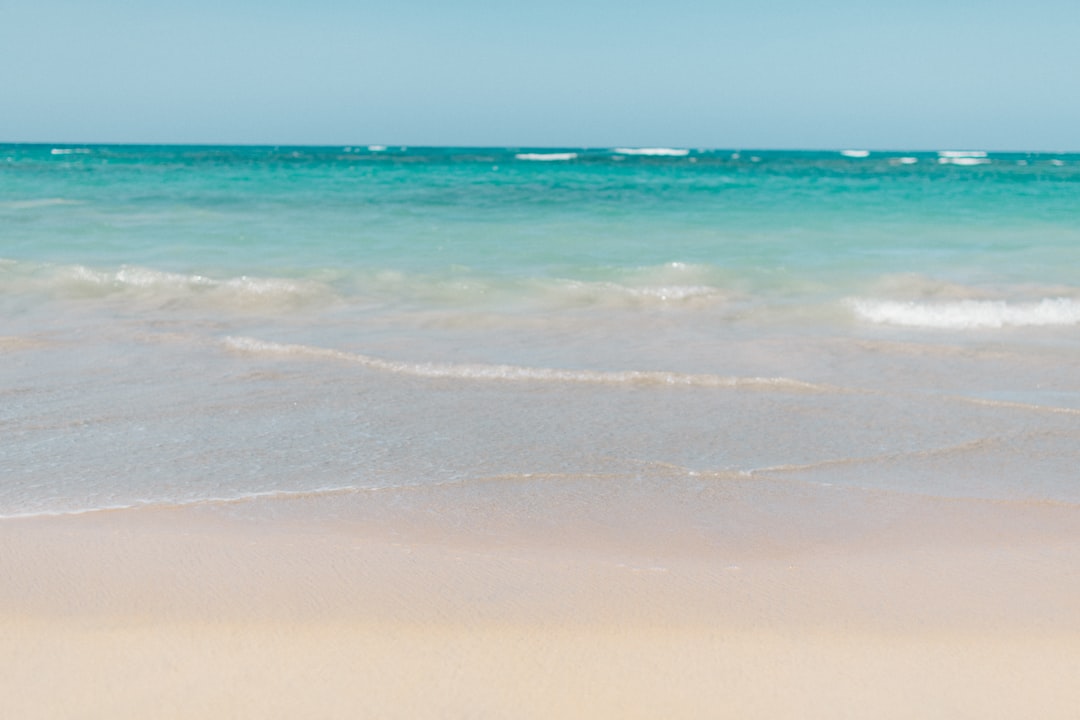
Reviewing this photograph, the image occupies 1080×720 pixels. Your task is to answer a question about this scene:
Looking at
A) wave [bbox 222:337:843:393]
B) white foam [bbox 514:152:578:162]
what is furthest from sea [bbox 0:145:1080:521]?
white foam [bbox 514:152:578:162]

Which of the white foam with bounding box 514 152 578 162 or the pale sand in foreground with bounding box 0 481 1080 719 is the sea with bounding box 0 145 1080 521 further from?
the white foam with bounding box 514 152 578 162

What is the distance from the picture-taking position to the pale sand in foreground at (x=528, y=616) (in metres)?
2.51

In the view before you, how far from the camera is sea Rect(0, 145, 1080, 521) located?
14.4 ft

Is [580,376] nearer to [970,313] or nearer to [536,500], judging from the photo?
[536,500]

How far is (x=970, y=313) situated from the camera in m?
8.72

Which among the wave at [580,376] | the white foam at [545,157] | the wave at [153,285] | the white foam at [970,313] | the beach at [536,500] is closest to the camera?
A: the beach at [536,500]

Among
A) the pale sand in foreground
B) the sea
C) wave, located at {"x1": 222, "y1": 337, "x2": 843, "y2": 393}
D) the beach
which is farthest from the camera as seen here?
wave, located at {"x1": 222, "y1": 337, "x2": 843, "y2": 393}

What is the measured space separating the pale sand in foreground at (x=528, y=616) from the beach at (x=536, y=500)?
12mm

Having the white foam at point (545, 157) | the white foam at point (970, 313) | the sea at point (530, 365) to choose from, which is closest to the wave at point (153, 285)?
the sea at point (530, 365)

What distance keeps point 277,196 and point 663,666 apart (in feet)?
74.6

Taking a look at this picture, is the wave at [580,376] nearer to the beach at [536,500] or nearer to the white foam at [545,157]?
the beach at [536,500]

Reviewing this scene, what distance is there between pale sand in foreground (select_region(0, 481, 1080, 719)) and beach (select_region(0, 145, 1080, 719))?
0.5 inches

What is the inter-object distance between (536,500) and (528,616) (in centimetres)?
114

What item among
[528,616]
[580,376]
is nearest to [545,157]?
[580,376]
